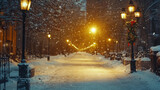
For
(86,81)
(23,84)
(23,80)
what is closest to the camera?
(23,84)

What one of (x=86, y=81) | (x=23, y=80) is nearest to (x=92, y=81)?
(x=86, y=81)

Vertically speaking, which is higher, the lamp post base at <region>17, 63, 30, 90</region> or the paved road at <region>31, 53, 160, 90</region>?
the lamp post base at <region>17, 63, 30, 90</region>

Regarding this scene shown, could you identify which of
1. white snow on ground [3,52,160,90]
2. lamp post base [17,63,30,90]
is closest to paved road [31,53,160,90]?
white snow on ground [3,52,160,90]

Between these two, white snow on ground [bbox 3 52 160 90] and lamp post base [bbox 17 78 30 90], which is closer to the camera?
lamp post base [bbox 17 78 30 90]

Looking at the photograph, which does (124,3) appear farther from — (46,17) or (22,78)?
(22,78)

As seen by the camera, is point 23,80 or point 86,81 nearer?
point 23,80

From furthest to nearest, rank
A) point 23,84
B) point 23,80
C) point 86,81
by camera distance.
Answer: point 86,81, point 23,80, point 23,84

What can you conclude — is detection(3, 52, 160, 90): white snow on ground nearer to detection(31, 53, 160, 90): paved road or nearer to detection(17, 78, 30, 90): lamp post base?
detection(31, 53, 160, 90): paved road

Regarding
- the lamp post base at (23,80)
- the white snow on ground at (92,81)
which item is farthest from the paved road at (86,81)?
the lamp post base at (23,80)

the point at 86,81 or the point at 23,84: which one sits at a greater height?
the point at 23,84

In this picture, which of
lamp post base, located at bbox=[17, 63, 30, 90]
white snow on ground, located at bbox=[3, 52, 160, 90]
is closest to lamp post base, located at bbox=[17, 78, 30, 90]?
lamp post base, located at bbox=[17, 63, 30, 90]

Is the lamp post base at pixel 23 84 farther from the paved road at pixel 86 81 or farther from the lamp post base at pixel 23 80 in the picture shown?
the paved road at pixel 86 81

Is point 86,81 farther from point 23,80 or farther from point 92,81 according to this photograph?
point 23,80

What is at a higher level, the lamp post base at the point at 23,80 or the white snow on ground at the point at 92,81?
the lamp post base at the point at 23,80
